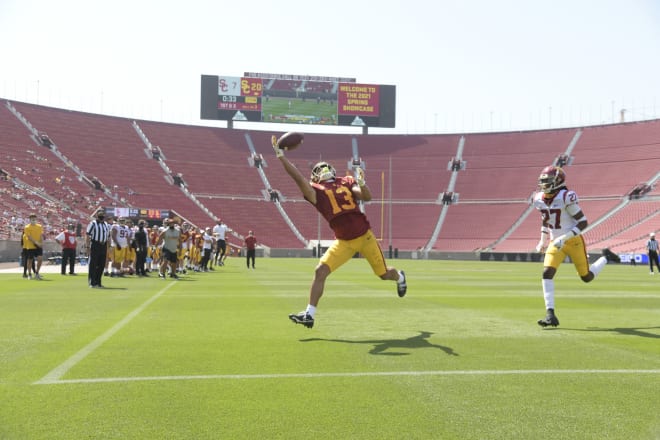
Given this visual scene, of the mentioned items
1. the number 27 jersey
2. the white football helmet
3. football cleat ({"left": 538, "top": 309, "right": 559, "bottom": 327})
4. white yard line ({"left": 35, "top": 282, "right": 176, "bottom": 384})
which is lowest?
white yard line ({"left": 35, "top": 282, "right": 176, "bottom": 384})

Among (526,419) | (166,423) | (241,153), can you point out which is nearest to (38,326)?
(166,423)

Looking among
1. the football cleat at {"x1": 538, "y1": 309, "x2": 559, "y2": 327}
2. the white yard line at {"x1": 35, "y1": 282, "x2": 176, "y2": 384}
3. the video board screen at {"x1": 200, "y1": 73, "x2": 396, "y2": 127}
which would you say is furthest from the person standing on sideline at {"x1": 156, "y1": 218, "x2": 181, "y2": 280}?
the video board screen at {"x1": 200, "y1": 73, "x2": 396, "y2": 127}

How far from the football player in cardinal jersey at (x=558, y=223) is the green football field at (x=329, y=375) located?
0.78 m

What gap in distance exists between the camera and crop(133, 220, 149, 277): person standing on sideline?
2077cm

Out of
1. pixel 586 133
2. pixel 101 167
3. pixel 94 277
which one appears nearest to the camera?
pixel 94 277

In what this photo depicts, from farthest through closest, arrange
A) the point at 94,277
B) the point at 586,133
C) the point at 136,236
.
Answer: the point at 586,133, the point at 136,236, the point at 94,277

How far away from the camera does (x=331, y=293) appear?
1420 cm

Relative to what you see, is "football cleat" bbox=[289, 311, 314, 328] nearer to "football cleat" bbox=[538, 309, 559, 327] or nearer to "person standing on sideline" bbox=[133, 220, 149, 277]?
"football cleat" bbox=[538, 309, 559, 327]

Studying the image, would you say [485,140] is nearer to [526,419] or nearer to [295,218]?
[295,218]

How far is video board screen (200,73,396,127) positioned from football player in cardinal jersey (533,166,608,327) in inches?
2446

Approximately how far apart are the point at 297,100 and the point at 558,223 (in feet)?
209

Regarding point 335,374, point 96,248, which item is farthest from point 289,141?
point 96,248

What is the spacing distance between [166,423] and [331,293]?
1056 cm

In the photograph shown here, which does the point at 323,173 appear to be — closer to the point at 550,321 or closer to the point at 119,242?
the point at 550,321
